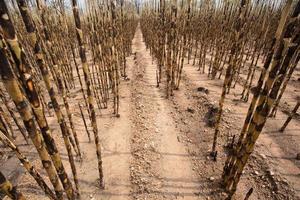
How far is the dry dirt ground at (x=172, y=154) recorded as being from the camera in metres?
2.82

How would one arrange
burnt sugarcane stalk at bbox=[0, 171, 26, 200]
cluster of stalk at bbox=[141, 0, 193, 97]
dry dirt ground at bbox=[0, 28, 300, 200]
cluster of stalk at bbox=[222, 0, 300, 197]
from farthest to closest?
cluster of stalk at bbox=[141, 0, 193, 97], dry dirt ground at bbox=[0, 28, 300, 200], cluster of stalk at bbox=[222, 0, 300, 197], burnt sugarcane stalk at bbox=[0, 171, 26, 200]

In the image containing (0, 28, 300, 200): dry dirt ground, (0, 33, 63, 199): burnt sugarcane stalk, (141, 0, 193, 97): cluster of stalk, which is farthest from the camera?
(141, 0, 193, 97): cluster of stalk

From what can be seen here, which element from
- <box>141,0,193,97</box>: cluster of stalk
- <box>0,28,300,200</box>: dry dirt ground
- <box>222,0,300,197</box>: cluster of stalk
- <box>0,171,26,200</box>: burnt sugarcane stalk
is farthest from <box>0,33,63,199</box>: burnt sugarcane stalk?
<box>141,0,193,97</box>: cluster of stalk

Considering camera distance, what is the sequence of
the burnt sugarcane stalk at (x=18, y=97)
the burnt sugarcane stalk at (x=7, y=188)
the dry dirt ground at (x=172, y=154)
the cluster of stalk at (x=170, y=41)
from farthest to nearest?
the cluster of stalk at (x=170, y=41)
the dry dirt ground at (x=172, y=154)
the burnt sugarcane stalk at (x=7, y=188)
the burnt sugarcane stalk at (x=18, y=97)

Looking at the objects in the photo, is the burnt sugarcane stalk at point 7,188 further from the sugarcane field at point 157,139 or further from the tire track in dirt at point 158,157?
the tire track in dirt at point 158,157

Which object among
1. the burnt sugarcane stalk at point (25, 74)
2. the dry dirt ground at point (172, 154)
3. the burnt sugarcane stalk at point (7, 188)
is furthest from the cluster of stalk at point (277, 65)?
the burnt sugarcane stalk at point (7, 188)

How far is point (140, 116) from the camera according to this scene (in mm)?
4676

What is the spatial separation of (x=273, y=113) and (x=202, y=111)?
5.08ft

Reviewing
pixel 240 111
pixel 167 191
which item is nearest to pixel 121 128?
pixel 167 191

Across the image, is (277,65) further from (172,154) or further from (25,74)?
(172,154)

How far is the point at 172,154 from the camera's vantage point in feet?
11.7

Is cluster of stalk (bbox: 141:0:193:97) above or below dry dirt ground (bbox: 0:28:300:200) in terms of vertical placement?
above

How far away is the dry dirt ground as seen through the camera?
282 centimetres

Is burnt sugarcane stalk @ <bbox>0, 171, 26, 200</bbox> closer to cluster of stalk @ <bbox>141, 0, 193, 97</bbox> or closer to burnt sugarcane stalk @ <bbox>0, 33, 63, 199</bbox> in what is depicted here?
burnt sugarcane stalk @ <bbox>0, 33, 63, 199</bbox>
